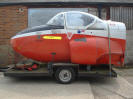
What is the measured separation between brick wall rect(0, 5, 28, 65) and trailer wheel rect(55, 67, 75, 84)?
4495 mm

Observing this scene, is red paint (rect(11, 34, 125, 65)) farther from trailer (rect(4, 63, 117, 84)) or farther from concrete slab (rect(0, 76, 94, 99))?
concrete slab (rect(0, 76, 94, 99))

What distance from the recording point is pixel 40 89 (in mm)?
5016

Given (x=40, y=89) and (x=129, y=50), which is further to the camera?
(x=129, y=50)

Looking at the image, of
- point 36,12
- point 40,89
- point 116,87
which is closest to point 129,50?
point 116,87

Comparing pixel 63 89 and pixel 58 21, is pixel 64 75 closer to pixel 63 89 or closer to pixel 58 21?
pixel 63 89

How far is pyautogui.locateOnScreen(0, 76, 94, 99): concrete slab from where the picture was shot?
4.45 metres

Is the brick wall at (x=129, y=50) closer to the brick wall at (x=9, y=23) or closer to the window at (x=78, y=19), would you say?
the window at (x=78, y=19)

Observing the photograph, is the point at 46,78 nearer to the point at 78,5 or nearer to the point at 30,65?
the point at 30,65

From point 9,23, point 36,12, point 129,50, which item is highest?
point 36,12

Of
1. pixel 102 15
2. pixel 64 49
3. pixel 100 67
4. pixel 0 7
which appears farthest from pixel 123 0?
pixel 0 7

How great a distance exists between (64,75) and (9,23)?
5.30 m

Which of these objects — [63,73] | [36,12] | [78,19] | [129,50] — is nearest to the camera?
[63,73]

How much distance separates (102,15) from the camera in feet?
30.4

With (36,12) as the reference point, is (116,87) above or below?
below
